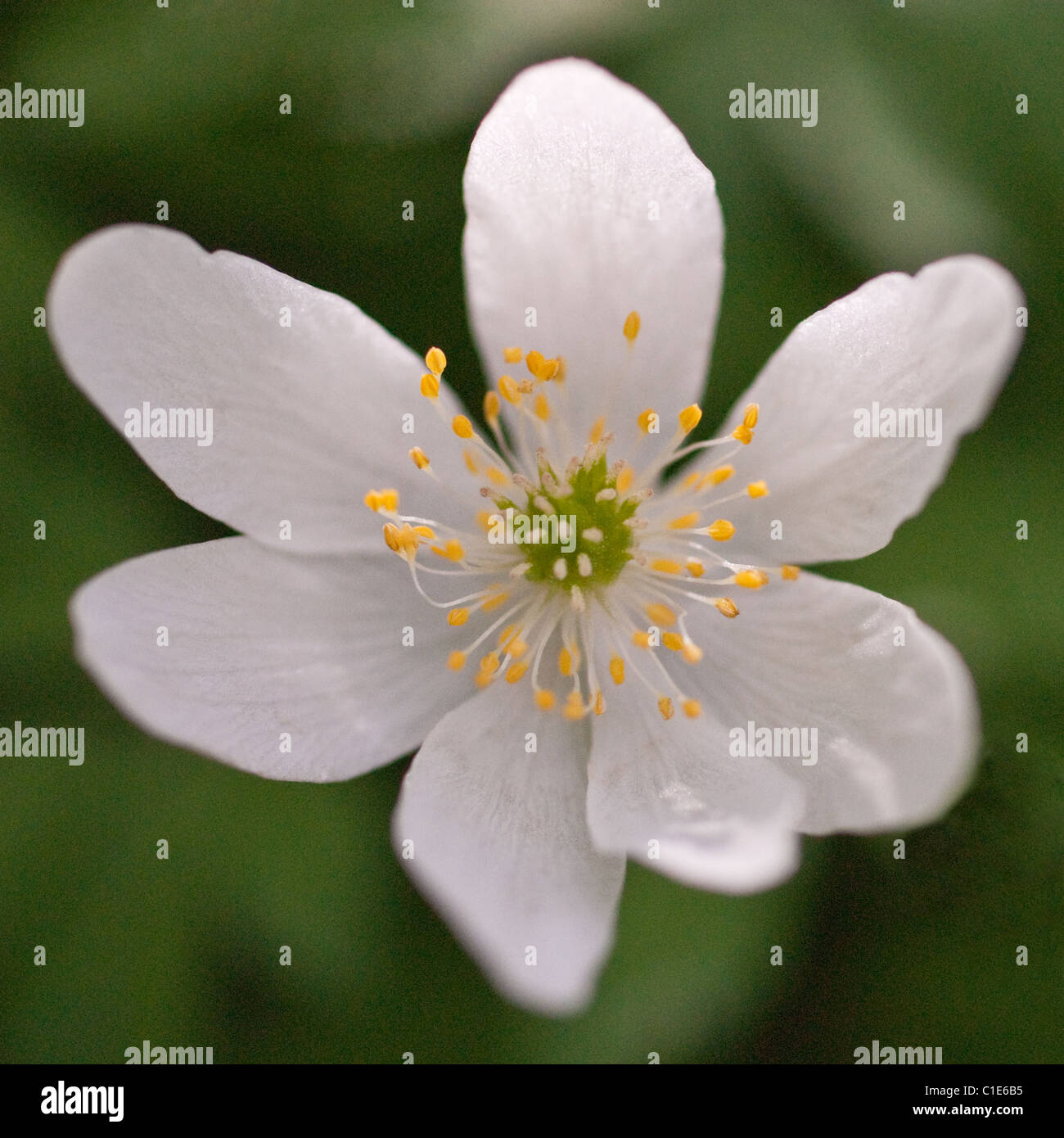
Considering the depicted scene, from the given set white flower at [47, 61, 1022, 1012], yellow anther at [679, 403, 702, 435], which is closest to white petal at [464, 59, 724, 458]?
white flower at [47, 61, 1022, 1012]

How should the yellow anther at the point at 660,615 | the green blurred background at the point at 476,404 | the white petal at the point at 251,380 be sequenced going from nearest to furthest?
the white petal at the point at 251,380
the yellow anther at the point at 660,615
the green blurred background at the point at 476,404

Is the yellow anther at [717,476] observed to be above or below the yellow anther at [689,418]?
below

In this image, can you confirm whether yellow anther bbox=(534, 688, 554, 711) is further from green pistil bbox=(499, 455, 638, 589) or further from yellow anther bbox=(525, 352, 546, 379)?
yellow anther bbox=(525, 352, 546, 379)

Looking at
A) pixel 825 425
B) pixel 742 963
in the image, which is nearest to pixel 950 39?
pixel 825 425

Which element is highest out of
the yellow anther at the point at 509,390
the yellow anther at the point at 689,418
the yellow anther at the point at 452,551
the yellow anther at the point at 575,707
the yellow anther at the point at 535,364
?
the yellow anther at the point at 535,364

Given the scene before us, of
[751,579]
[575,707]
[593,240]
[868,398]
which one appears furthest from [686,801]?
[593,240]

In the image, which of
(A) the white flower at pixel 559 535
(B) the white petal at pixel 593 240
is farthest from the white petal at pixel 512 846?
(B) the white petal at pixel 593 240

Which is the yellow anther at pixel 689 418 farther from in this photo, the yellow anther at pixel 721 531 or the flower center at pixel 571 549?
the yellow anther at pixel 721 531

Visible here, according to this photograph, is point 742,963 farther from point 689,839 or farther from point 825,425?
point 825,425
